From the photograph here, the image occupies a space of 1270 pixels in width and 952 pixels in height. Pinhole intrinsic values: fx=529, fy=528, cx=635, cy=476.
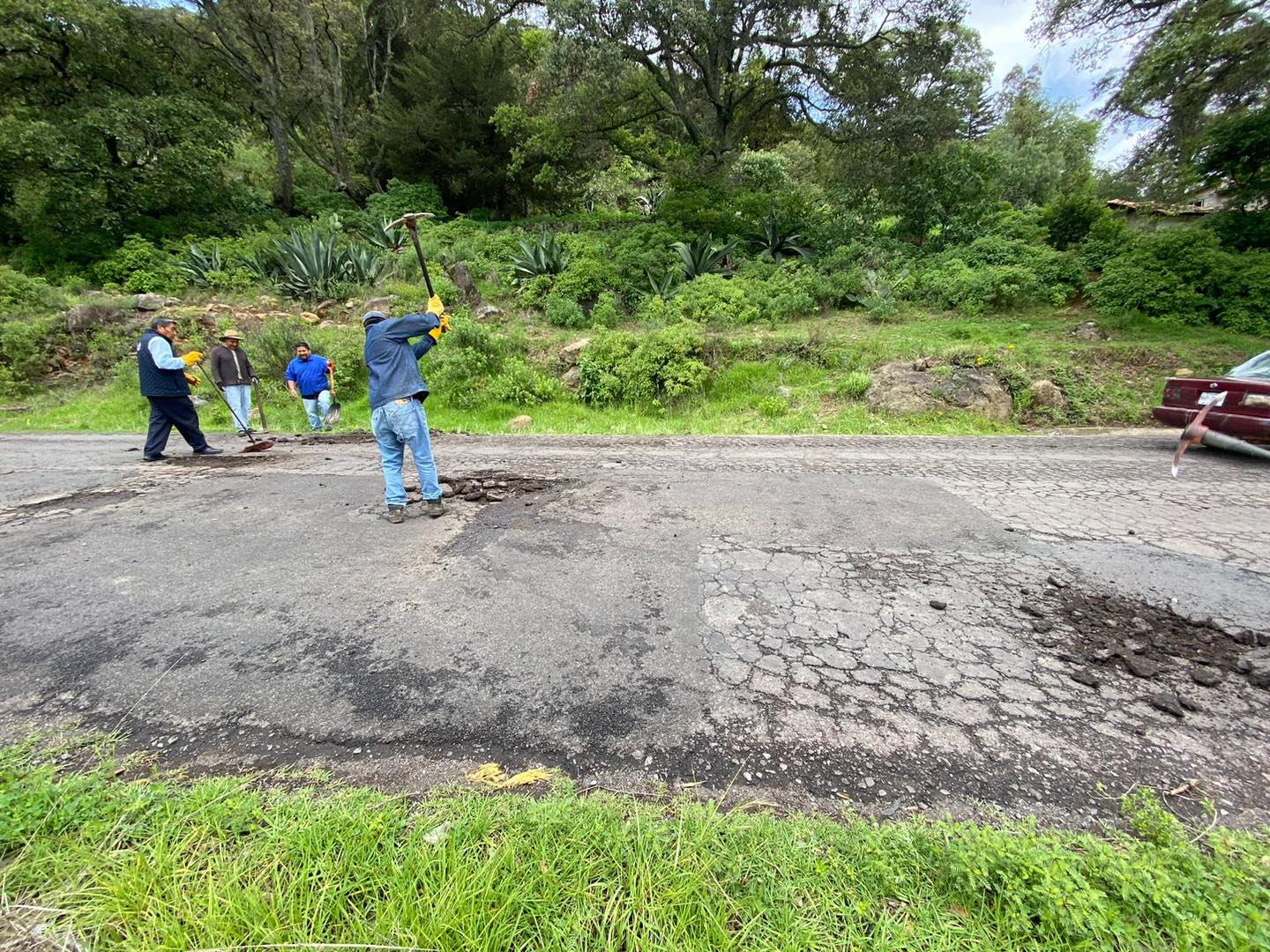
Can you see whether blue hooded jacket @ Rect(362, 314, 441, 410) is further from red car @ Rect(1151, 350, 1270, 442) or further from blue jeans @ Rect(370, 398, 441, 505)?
red car @ Rect(1151, 350, 1270, 442)

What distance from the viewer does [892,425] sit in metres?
8.02

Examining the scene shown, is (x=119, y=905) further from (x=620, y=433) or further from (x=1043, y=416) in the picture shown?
(x=1043, y=416)

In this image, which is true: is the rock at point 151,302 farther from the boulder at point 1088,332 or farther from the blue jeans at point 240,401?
the boulder at point 1088,332

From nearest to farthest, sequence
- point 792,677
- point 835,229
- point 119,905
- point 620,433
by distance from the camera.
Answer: point 119,905 → point 792,677 → point 620,433 → point 835,229

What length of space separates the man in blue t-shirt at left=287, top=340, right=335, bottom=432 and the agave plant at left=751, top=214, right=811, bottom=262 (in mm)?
10403

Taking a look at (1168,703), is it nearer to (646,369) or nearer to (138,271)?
(646,369)

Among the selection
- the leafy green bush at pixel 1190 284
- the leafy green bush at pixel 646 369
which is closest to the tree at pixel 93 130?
the leafy green bush at pixel 646 369

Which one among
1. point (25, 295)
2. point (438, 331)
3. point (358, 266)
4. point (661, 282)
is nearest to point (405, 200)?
point (358, 266)

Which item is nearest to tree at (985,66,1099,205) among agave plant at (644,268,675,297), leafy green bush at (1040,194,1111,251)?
leafy green bush at (1040,194,1111,251)

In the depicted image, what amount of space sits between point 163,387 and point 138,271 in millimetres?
10518

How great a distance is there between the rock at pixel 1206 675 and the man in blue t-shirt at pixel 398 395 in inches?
191

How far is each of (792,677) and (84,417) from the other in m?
13.6

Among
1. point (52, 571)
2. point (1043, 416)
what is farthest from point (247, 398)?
point (1043, 416)

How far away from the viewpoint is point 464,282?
12.7m
